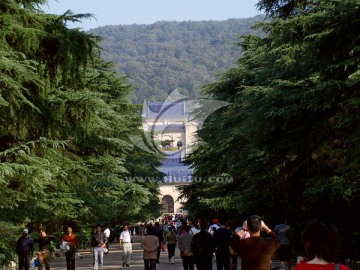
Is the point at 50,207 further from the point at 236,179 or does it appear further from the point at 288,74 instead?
the point at 236,179

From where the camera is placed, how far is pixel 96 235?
21562 mm

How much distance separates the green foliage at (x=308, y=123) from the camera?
1567cm

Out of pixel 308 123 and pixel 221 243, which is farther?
pixel 308 123

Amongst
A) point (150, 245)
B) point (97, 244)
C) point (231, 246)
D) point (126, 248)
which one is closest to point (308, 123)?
point (150, 245)

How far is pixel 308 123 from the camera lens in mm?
18734

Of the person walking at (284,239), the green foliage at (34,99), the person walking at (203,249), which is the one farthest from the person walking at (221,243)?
the green foliage at (34,99)

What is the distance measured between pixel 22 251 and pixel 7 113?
5690mm

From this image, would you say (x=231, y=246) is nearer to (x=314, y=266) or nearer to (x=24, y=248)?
(x=314, y=266)

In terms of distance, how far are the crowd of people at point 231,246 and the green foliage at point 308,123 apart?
210 cm

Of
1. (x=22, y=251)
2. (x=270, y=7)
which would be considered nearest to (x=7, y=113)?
(x=22, y=251)

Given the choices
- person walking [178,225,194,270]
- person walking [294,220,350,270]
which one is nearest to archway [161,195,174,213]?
person walking [178,225,194,270]

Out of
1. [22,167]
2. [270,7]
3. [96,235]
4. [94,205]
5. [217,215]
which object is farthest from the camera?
[217,215]

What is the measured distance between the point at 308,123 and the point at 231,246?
11.3m

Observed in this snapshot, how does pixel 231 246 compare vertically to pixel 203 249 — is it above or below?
above
